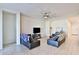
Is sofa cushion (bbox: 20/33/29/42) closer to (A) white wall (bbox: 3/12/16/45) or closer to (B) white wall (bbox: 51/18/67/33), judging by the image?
(A) white wall (bbox: 3/12/16/45)

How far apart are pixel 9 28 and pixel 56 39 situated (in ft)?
8.92

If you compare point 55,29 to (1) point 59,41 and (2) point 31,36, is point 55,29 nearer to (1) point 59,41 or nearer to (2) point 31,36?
(1) point 59,41

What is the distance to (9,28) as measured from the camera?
5773 millimetres

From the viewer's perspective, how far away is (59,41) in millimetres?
5695

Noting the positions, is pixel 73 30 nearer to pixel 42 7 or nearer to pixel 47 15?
pixel 47 15

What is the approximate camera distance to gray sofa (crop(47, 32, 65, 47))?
5.48 meters

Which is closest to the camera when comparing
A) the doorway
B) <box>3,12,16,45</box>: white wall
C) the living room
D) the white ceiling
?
the white ceiling

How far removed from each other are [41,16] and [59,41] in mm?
1728

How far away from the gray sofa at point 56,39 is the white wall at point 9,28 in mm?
2166

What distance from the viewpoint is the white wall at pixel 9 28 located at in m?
5.46

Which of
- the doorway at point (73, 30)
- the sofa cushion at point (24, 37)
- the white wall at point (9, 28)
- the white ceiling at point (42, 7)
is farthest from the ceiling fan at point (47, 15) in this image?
the white wall at point (9, 28)

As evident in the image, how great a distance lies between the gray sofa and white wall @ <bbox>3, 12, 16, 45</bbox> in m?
2.17

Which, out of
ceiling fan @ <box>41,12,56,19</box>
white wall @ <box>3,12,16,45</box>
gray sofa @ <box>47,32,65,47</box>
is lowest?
gray sofa @ <box>47,32,65,47</box>

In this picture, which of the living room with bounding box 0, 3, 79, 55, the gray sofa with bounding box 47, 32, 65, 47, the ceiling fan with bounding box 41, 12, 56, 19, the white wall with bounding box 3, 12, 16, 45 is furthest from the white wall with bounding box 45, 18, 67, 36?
the white wall with bounding box 3, 12, 16, 45
